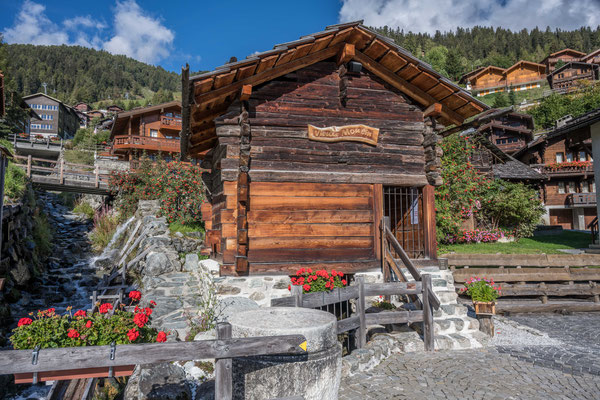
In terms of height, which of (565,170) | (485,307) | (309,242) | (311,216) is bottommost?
(485,307)

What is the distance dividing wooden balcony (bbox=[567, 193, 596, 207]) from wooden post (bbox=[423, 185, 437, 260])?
1185 inches

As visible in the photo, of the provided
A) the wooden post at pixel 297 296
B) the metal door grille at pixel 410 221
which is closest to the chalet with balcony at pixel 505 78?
the metal door grille at pixel 410 221

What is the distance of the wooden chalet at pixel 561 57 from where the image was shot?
260 ft

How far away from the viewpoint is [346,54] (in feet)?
28.5

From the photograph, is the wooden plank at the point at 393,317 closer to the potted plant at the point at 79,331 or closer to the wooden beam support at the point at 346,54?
the potted plant at the point at 79,331

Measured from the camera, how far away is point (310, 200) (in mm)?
8672

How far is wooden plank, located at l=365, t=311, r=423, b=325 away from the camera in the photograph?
276 inches

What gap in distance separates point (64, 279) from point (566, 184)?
1567 inches

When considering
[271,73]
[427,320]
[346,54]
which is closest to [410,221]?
[427,320]

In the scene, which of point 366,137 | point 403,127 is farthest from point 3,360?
point 403,127

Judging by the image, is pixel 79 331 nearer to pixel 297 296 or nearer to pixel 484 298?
pixel 297 296

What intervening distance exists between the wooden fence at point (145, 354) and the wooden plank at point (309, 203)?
5.11 metres

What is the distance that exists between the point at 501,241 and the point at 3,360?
22166mm

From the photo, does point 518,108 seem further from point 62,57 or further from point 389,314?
point 62,57
